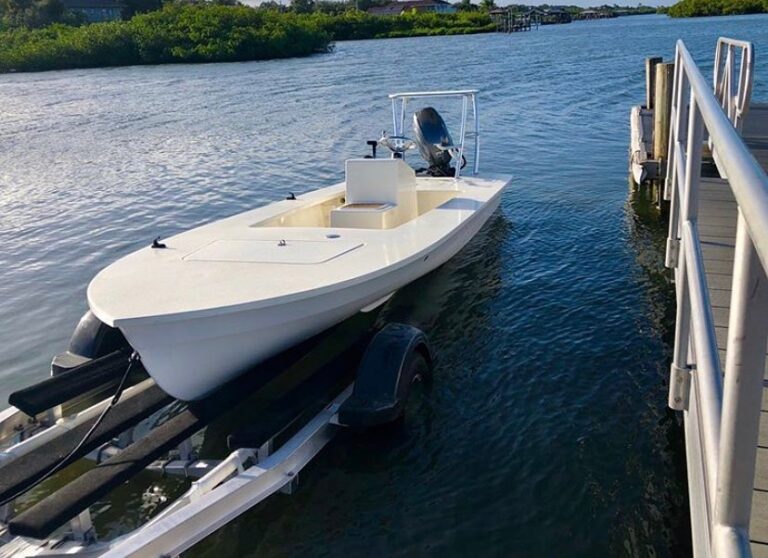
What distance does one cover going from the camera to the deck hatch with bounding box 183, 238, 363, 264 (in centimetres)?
529

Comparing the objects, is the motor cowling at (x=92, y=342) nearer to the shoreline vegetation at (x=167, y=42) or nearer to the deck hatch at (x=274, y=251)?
the deck hatch at (x=274, y=251)

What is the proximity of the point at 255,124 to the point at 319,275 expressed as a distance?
1646cm

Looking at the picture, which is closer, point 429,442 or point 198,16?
point 429,442

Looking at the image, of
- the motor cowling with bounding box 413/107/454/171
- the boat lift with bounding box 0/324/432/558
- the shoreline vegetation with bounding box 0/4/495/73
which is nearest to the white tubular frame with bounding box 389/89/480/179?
the motor cowling with bounding box 413/107/454/171

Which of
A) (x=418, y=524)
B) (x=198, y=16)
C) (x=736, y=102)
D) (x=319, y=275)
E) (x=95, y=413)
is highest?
(x=198, y=16)

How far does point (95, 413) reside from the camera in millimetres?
4551

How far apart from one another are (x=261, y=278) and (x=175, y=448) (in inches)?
48.3

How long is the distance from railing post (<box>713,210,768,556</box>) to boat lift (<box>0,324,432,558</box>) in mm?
2636

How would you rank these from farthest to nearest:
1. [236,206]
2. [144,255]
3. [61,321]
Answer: [236,206], [61,321], [144,255]

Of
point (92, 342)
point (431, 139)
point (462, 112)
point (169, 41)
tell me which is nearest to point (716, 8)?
point (169, 41)

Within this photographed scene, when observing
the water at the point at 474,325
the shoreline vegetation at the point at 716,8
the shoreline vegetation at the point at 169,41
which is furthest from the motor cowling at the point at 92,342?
the shoreline vegetation at the point at 716,8

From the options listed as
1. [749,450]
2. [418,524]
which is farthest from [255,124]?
[749,450]

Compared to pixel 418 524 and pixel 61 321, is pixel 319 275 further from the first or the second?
pixel 61 321

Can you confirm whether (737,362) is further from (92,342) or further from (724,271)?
(92,342)
